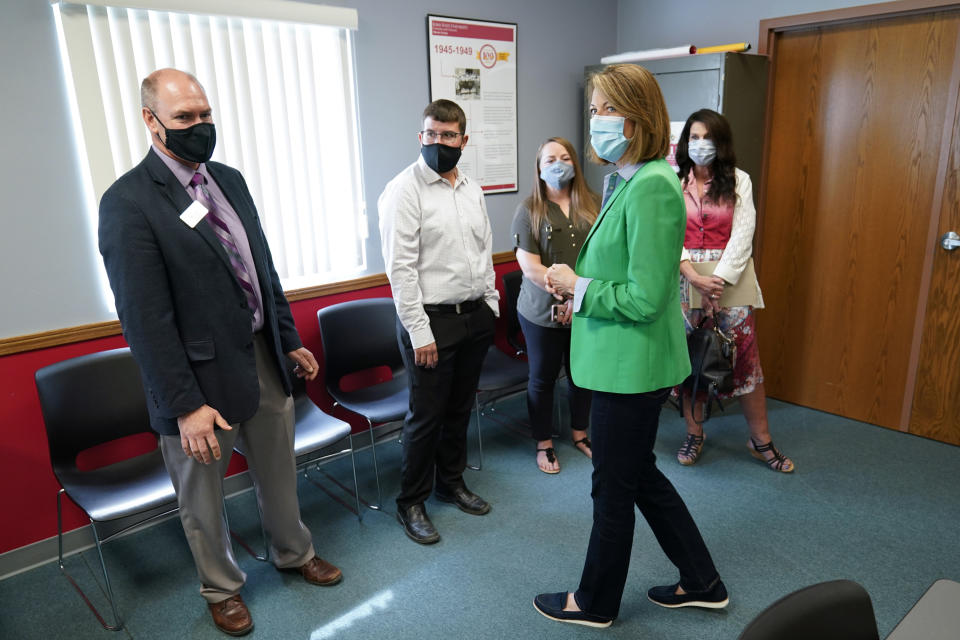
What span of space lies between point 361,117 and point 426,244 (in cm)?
104

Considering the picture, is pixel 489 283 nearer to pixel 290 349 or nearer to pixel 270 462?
pixel 290 349

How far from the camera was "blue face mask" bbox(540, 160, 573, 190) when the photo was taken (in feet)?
9.37

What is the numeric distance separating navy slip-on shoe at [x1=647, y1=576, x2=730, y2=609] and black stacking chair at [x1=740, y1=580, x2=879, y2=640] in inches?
45.4

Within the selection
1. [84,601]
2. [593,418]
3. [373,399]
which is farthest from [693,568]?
[84,601]

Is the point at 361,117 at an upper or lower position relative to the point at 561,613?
upper

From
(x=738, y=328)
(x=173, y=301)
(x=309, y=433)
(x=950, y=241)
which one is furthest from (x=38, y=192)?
(x=950, y=241)

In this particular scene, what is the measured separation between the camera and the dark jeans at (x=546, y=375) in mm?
3061

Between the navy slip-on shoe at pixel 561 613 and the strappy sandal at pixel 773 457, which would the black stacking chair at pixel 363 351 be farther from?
the strappy sandal at pixel 773 457

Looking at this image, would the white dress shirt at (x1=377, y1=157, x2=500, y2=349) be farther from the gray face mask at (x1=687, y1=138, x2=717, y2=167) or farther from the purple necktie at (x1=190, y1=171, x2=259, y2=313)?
the gray face mask at (x1=687, y1=138, x2=717, y2=167)

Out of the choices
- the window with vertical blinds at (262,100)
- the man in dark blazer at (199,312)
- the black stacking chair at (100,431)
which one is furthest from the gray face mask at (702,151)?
the black stacking chair at (100,431)

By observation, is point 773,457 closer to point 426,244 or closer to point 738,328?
point 738,328

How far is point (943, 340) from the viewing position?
3.28 metres

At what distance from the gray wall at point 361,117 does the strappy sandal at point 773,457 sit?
1.73 m

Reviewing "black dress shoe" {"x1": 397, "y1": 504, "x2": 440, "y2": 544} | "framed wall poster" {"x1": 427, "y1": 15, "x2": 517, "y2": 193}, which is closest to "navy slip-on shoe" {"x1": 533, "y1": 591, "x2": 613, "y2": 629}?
"black dress shoe" {"x1": 397, "y1": 504, "x2": 440, "y2": 544}
